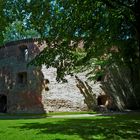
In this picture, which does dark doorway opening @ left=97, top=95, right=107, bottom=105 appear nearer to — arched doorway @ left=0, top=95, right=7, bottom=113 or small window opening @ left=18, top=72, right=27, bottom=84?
small window opening @ left=18, top=72, right=27, bottom=84

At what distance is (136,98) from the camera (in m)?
33.1

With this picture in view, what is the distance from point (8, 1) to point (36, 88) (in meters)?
22.0

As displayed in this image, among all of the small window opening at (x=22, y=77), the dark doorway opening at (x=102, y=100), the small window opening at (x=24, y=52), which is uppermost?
the small window opening at (x=24, y=52)

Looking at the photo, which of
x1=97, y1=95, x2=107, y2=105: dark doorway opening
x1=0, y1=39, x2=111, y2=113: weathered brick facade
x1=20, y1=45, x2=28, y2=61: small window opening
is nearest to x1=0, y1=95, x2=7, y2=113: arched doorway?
x1=0, y1=39, x2=111, y2=113: weathered brick facade

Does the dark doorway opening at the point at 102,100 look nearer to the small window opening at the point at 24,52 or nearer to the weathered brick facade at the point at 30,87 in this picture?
the weathered brick facade at the point at 30,87

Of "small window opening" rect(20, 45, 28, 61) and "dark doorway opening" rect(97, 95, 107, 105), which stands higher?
"small window opening" rect(20, 45, 28, 61)

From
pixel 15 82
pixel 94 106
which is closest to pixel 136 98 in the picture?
pixel 94 106

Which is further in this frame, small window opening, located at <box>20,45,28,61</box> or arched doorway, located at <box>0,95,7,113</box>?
arched doorway, located at <box>0,95,7,113</box>

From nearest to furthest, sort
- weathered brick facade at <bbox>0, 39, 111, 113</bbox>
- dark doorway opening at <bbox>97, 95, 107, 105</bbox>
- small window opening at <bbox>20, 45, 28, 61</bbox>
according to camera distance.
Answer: dark doorway opening at <bbox>97, 95, 107, 105</bbox> → weathered brick facade at <bbox>0, 39, 111, 113</bbox> → small window opening at <bbox>20, 45, 28, 61</bbox>

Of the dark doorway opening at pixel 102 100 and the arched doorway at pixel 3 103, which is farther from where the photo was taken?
the arched doorway at pixel 3 103

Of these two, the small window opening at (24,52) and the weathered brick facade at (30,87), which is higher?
the small window opening at (24,52)

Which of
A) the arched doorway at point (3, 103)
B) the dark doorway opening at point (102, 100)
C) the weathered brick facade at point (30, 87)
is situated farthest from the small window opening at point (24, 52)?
the dark doorway opening at point (102, 100)

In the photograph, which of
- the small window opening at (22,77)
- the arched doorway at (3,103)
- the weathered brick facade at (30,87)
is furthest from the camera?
the arched doorway at (3,103)

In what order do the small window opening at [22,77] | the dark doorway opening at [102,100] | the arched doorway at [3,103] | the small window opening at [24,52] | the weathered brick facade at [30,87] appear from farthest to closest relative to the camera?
the arched doorway at [3,103], the small window opening at [22,77], the small window opening at [24,52], the weathered brick facade at [30,87], the dark doorway opening at [102,100]
